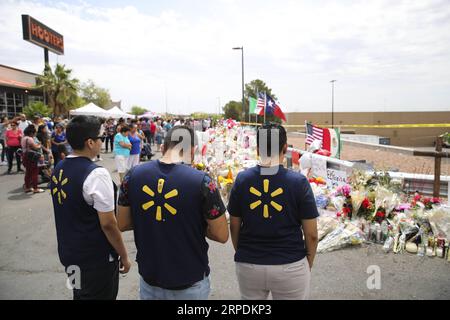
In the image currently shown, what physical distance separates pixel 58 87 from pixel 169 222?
1509 inches

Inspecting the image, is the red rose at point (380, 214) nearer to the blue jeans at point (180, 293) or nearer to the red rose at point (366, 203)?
the red rose at point (366, 203)

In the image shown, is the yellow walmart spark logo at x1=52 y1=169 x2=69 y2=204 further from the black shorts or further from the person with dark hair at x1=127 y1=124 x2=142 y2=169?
the person with dark hair at x1=127 y1=124 x2=142 y2=169

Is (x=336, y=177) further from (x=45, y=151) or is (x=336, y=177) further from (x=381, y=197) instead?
(x=45, y=151)

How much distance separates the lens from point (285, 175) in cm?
223

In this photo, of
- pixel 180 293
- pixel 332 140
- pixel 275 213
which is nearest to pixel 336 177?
pixel 332 140

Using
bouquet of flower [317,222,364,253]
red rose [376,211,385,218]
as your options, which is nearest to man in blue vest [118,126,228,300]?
bouquet of flower [317,222,364,253]

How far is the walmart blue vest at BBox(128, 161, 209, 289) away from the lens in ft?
6.38

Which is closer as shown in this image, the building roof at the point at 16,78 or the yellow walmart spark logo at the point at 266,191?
the yellow walmart spark logo at the point at 266,191

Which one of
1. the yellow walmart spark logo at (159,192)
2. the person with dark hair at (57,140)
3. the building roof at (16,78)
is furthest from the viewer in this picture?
the building roof at (16,78)

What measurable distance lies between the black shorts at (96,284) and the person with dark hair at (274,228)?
0.91 metres

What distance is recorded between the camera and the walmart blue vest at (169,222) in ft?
6.38

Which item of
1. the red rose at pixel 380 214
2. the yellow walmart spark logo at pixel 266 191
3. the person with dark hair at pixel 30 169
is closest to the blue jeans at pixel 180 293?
the yellow walmart spark logo at pixel 266 191

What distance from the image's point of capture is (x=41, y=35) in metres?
36.1
